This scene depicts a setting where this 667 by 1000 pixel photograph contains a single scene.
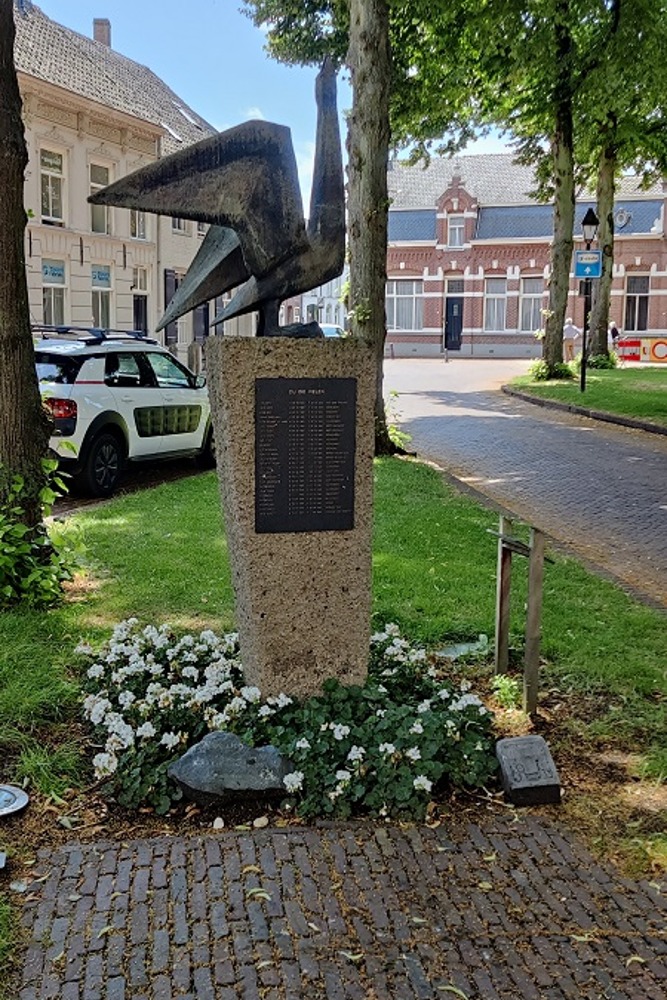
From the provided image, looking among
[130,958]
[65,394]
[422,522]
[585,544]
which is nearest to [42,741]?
[130,958]

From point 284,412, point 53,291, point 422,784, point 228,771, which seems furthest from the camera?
point 53,291

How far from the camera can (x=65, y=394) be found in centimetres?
1089

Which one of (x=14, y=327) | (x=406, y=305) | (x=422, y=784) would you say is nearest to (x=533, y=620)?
(x=422, y=784)

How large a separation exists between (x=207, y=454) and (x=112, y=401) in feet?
8.49

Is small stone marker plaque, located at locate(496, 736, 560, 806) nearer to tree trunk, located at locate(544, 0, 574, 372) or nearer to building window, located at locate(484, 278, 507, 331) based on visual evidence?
tree trunk, located at locate(544, 0, 574, 372)

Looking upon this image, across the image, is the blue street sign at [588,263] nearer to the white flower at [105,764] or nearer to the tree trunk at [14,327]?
the tree trunk at [14,327]

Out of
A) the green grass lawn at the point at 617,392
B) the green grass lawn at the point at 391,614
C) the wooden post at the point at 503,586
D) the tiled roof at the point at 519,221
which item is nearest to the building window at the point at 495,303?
the tiled roof at the point at 519,221

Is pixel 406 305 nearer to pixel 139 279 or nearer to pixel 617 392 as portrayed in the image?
pixel 139 279

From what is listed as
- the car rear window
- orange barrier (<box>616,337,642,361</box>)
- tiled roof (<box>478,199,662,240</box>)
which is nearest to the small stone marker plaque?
the car rear window

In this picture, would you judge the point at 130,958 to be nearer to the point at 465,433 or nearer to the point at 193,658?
the point at 193,658

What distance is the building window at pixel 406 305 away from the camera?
2169 inches

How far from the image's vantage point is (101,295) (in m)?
30.8

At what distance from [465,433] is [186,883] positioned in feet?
49.0

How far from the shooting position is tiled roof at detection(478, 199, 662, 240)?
5128 cm
